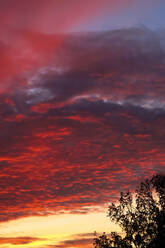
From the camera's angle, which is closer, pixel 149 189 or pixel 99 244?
pixel 149 189

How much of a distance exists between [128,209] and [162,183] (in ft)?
26.3

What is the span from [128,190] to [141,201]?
376cm

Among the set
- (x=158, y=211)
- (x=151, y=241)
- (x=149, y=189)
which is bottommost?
(x=151, y=241)

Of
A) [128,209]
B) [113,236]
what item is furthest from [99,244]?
[128,209]

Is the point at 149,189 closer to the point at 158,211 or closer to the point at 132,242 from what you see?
the point at 158,211

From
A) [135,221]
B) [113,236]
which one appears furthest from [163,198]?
[113,236]

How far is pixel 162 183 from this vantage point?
187 feet

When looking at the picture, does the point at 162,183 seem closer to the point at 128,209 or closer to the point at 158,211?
the point at 158,211

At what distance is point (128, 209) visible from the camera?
201 ft

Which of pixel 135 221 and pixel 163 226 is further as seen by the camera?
pixel 135 221

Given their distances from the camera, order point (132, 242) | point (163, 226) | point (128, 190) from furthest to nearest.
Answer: point (128, 190), point (132, 242), point (163, 226)

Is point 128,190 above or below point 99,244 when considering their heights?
above

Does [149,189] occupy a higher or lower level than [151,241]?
higher

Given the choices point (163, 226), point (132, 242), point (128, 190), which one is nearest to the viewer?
point (163, 226)
